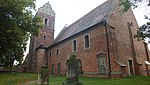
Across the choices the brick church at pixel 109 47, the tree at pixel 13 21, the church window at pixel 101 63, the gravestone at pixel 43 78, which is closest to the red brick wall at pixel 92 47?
the brick church at pixel 109 47

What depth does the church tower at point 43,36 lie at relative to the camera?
30641mm

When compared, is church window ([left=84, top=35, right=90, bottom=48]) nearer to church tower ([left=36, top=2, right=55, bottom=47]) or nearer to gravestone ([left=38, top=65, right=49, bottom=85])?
gravestone ([left=38, top=65, right=49, bottom=85])

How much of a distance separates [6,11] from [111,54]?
11.9m

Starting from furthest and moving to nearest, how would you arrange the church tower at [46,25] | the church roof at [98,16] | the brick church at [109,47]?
the church tower at [46,25], the church roof at [98,16], the brick church at [109,47]

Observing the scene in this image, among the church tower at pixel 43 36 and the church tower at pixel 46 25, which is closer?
the church tower at pixel 43 36

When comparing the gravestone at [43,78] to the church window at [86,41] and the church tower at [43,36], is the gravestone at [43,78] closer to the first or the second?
the church window at [86,41]

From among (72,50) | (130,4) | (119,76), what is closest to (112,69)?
(119,76)

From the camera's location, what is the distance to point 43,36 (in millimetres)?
32812

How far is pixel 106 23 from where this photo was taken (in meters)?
16.4

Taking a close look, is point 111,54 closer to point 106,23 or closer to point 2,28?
point 106,23

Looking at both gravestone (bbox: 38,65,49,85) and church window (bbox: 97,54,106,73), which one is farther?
church window (bbox: 97,54,106,73)

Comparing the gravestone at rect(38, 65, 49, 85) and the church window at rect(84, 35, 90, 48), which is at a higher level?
the church window at rect(84, 35, 90, 48)

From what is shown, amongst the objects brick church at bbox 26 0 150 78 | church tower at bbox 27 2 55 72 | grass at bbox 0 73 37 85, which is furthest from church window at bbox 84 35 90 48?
church tower at bbox 27 2 55 72

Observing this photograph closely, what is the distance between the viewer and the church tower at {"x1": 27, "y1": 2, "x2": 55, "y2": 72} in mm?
30641
